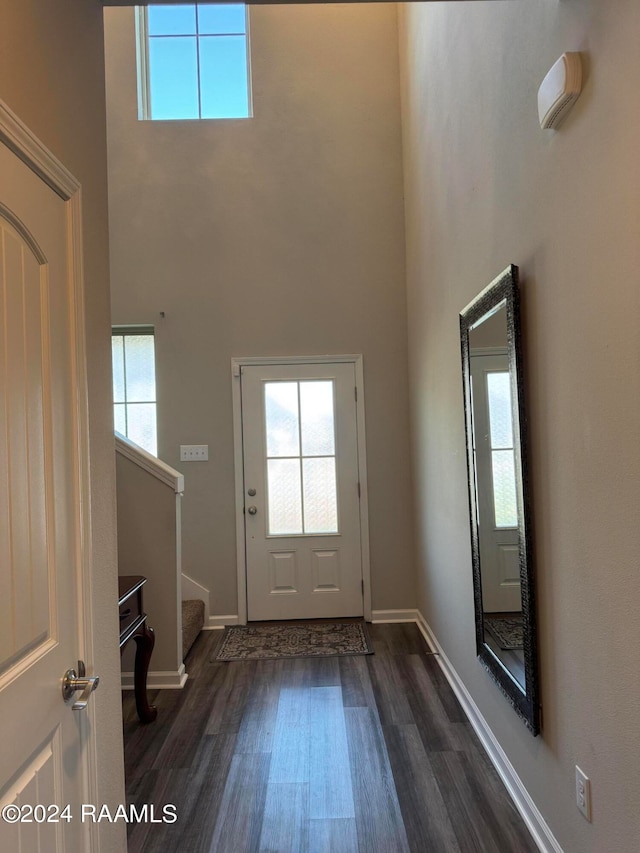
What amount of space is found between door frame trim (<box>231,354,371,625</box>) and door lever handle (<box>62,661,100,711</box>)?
280cm

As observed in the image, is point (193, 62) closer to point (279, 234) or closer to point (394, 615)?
point (279, 234)

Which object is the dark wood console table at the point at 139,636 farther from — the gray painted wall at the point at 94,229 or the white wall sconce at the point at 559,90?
the white wall sconce at the point at 559,90

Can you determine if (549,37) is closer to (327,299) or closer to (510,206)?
(510,206)

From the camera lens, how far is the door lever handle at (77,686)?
3.84 feet

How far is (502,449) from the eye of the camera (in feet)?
6.59

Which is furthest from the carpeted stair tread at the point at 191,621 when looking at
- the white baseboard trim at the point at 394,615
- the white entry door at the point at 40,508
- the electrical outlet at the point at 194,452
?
the white entry door at the point at 40,508

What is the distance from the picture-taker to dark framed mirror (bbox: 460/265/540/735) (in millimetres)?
1802

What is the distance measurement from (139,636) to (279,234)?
2924 mm

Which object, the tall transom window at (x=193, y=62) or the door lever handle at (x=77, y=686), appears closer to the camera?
the door lever handle at (x=77, y=686)

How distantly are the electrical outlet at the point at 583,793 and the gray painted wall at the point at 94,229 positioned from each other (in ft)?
4.09

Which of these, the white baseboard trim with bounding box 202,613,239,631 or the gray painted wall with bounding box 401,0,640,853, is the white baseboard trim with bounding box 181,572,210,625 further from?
the gray painted wall with bounding box 401,0,640,853

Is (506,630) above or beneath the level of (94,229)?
beneath

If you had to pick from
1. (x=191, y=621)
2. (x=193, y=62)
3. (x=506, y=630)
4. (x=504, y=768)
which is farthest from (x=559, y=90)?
(x=193, y=62)

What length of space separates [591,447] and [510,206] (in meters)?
0.98
